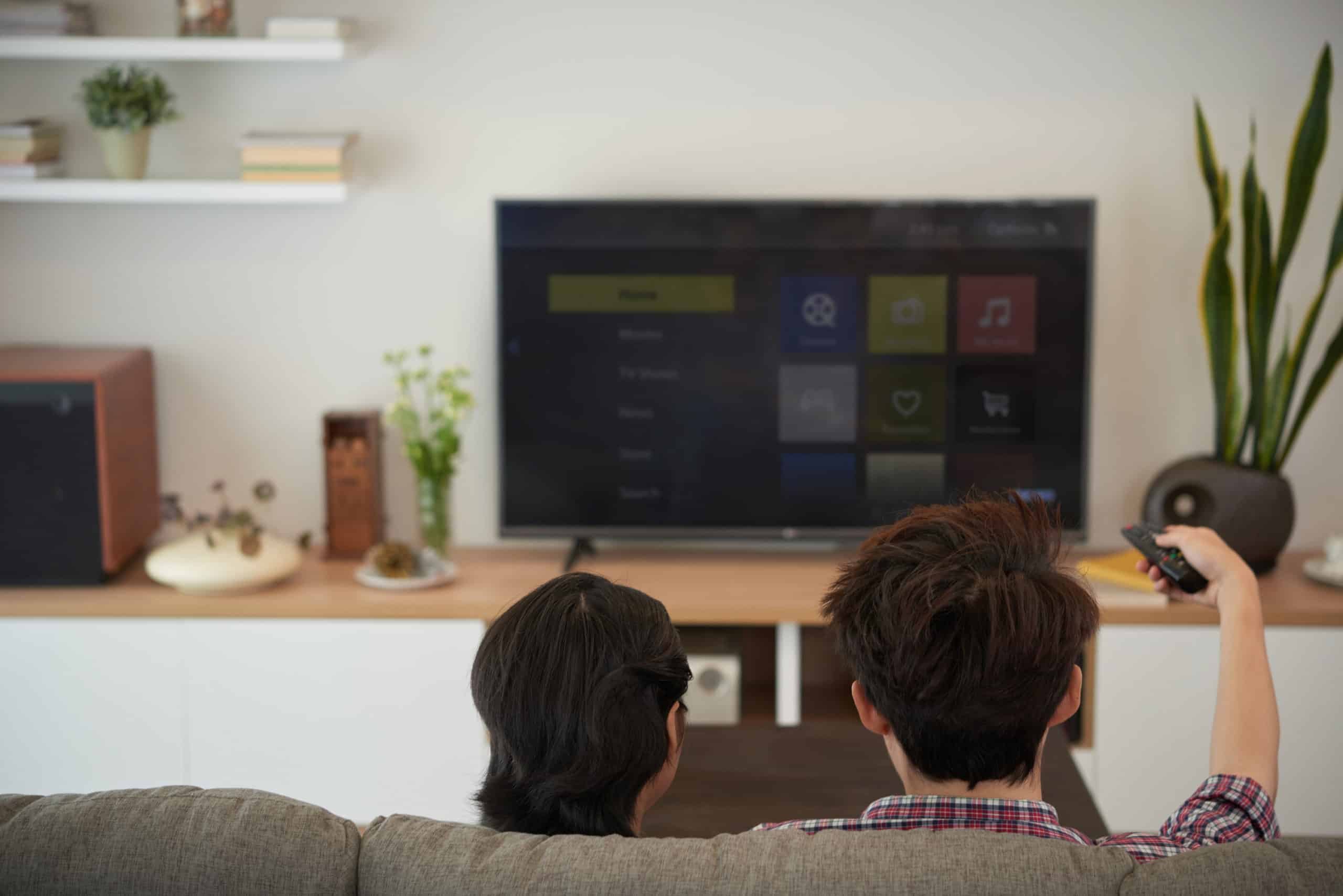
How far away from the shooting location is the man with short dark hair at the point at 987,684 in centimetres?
128

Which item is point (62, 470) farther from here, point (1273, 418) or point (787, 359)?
point (1273, 418)

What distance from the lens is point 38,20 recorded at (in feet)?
10.1

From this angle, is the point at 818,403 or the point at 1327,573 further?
the point at 818,403

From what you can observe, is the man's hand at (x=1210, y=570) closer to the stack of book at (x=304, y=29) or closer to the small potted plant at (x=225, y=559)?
the small potted plant at (x=225, y=559)

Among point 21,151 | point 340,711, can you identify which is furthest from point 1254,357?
point 21,151

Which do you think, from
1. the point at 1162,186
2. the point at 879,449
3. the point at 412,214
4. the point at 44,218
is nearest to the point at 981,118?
the point at 1162,186

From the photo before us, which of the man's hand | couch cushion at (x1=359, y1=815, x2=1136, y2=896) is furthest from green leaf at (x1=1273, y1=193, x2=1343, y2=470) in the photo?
couch cushion at (x1=359, y1=815, x2=1136, y2=896)

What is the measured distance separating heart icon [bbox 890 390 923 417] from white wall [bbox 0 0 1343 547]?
1.63ft

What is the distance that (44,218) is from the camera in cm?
331

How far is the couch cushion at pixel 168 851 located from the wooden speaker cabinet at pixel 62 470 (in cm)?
202

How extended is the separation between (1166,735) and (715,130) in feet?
5.69

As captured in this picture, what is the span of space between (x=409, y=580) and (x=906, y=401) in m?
1.22

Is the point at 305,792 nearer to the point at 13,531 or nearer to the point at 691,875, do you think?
the point at 13,531

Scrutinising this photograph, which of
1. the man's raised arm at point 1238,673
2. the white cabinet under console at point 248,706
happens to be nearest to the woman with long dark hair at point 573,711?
the man's raised arm at point 1238,673
